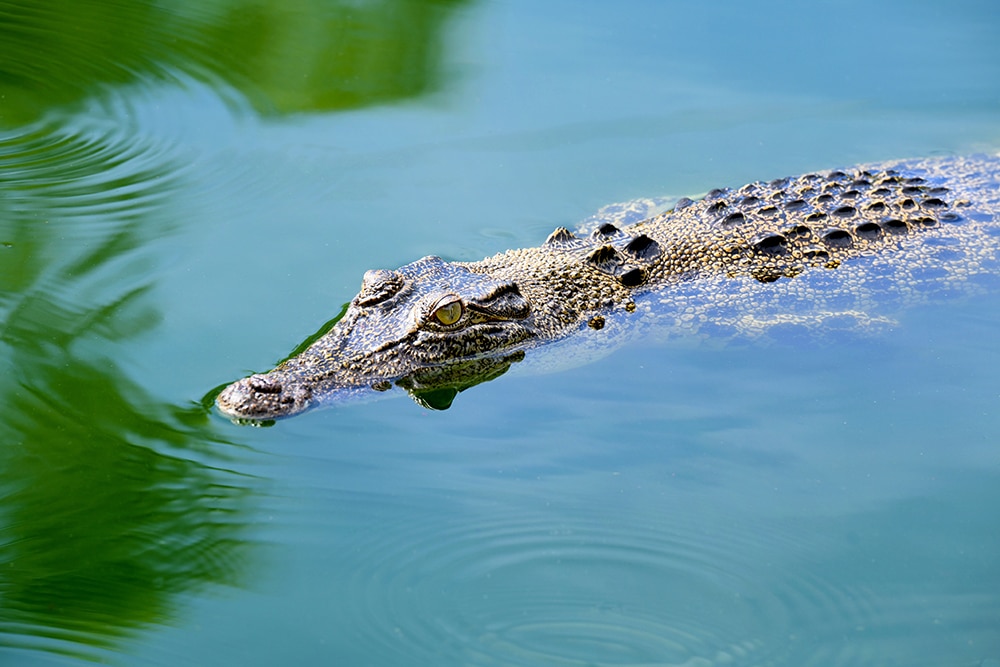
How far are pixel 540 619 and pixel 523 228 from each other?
361 cm

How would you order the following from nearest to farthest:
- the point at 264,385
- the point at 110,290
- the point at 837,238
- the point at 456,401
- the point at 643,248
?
the point at 264,385 < the point at 456,401 < the point at 110,290 < the point at 643,248 < the point at 837,238

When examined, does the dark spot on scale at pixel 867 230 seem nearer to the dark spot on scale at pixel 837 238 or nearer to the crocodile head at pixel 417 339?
the dark spot on scale at pixel 837 238

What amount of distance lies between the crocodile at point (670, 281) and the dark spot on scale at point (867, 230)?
0.01 metres

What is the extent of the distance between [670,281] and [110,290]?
3.34 meters

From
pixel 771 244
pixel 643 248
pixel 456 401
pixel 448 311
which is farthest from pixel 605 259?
pixel 456 401

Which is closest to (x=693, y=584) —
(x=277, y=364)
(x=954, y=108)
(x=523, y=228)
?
(x=277, y=364)

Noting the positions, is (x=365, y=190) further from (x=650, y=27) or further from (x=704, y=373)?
(x=650, y=27)

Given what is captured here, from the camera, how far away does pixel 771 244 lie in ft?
21.2

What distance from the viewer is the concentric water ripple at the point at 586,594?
12.6 ft

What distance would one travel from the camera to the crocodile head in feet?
17.6

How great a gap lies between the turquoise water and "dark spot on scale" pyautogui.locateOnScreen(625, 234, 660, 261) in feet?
2.47

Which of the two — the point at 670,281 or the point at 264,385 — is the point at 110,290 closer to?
the point at 264,385

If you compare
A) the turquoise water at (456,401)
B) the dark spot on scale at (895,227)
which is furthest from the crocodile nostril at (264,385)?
the dark spot on scale at (895,227)

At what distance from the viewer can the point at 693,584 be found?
4.15 m
